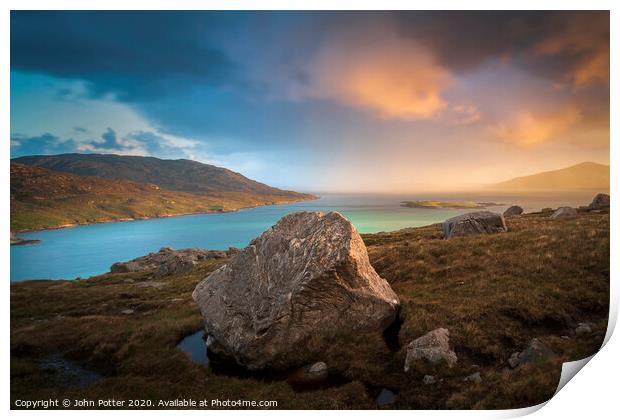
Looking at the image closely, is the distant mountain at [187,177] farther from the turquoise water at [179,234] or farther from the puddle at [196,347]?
the puddle at [196,347]

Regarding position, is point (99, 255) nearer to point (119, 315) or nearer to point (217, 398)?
point (119, 315)

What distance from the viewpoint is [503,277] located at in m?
12.3

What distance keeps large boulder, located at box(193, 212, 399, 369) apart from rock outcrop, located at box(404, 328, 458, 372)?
1.66m

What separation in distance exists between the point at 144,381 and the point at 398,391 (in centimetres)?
800

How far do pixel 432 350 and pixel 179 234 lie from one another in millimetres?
73739

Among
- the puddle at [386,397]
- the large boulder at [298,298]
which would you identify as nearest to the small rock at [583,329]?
the large boulder at [298,298]

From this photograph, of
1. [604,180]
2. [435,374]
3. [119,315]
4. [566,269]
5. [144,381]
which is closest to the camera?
[435,374]

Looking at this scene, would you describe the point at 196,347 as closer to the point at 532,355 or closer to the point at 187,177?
the point at 532,355

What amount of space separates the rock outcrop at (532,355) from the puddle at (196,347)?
963 centimetres

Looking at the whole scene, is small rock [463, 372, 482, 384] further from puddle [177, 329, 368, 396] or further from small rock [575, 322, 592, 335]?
small rock [575, 322, 592, 335]

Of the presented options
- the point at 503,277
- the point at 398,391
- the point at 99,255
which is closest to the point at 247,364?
the point at 398,391

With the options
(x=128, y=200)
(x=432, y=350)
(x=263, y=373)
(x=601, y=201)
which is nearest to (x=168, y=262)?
(x=263, y=373)

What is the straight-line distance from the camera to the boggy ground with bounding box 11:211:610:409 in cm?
830
